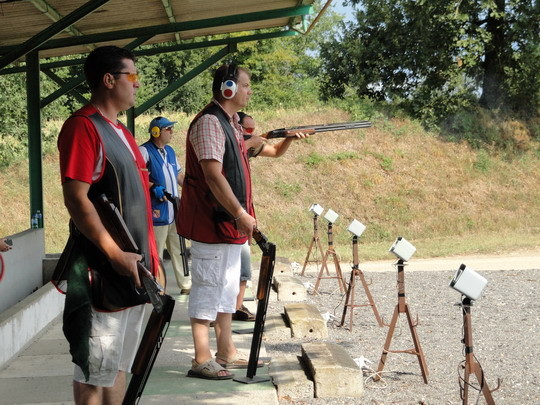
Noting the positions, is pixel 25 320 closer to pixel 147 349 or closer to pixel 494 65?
pixel 147 349

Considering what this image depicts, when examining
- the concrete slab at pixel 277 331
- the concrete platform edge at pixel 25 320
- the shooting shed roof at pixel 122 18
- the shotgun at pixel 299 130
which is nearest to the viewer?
the concrete platform edge at pixel 25 320

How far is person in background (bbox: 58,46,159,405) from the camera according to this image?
10.3 ft

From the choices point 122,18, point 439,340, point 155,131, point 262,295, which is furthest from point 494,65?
point 262,295

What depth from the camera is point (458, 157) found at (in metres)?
25.4

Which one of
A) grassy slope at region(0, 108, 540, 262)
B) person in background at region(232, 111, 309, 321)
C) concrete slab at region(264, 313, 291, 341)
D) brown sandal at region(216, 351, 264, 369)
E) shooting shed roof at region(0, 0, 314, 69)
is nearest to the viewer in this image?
brown sandal at region(216, 351, 264, 369)

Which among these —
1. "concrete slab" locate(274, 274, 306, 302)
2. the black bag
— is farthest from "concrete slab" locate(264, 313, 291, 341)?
the black bag

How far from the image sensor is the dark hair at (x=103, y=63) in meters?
3.36

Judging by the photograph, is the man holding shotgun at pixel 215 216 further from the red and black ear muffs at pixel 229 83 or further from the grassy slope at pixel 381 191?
the grassy slope at pixel 381 191

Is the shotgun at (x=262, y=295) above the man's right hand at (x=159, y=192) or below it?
below

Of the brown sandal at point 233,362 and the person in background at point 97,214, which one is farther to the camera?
the brown sandal at point 233,362

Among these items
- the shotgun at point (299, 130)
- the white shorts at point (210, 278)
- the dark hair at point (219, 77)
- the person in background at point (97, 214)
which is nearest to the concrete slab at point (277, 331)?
the shotgun at point (299, 130)

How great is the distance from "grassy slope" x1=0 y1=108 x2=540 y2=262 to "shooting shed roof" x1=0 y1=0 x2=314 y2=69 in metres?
10.2

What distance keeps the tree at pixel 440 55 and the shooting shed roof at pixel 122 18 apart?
17.6 metres

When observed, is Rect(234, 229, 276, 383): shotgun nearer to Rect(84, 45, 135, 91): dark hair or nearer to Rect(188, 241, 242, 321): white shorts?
Rect(188, 241, 242, 321): white shorts
